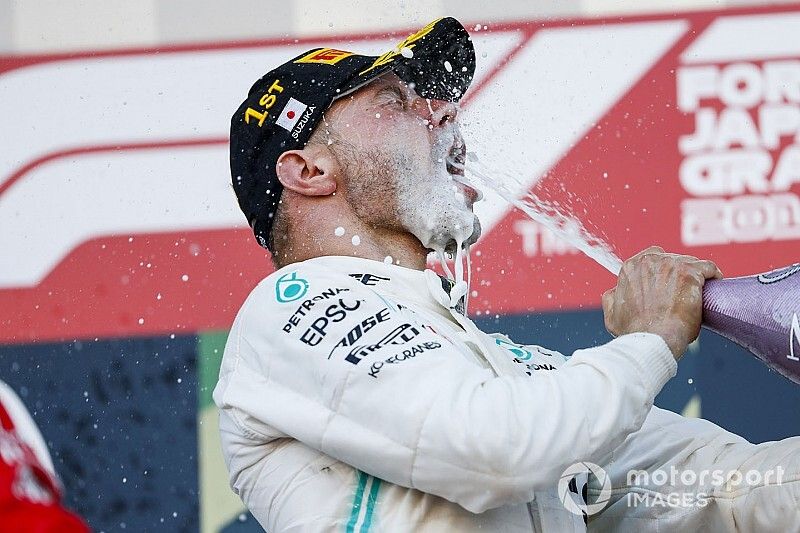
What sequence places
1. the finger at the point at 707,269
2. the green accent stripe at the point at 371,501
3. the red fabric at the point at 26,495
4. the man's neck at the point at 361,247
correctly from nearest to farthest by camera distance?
1. the red fabric at the point at 26,495
2. the green accent stripe at the point at 371,501
3. the finger at the point at 707,269
4. the man's neck at the point at 361,247

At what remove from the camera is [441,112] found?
6.17 ft

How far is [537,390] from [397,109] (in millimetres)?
609

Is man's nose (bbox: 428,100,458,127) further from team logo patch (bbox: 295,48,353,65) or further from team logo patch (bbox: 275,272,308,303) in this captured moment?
team logo patch (bbox: 275,272,308,303)

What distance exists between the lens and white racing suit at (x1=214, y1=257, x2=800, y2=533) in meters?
1.38

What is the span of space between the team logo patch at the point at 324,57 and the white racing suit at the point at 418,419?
1.15ft

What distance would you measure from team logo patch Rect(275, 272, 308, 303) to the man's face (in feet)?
0.83

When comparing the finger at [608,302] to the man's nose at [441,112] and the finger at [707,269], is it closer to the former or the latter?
the finger at [707,269]

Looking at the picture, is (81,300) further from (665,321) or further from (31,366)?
(665,321)

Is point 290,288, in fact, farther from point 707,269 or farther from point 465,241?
point 707,269

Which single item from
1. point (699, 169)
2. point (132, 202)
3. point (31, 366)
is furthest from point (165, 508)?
point (699, 169)

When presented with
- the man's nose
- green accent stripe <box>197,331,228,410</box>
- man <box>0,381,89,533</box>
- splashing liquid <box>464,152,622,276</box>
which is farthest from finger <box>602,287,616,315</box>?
green accent stripe <box>197,331,228,410</box>

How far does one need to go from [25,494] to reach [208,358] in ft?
5.06

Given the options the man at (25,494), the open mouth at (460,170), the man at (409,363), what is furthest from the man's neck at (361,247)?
the man at (25,494)

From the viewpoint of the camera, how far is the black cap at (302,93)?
1845 mm
